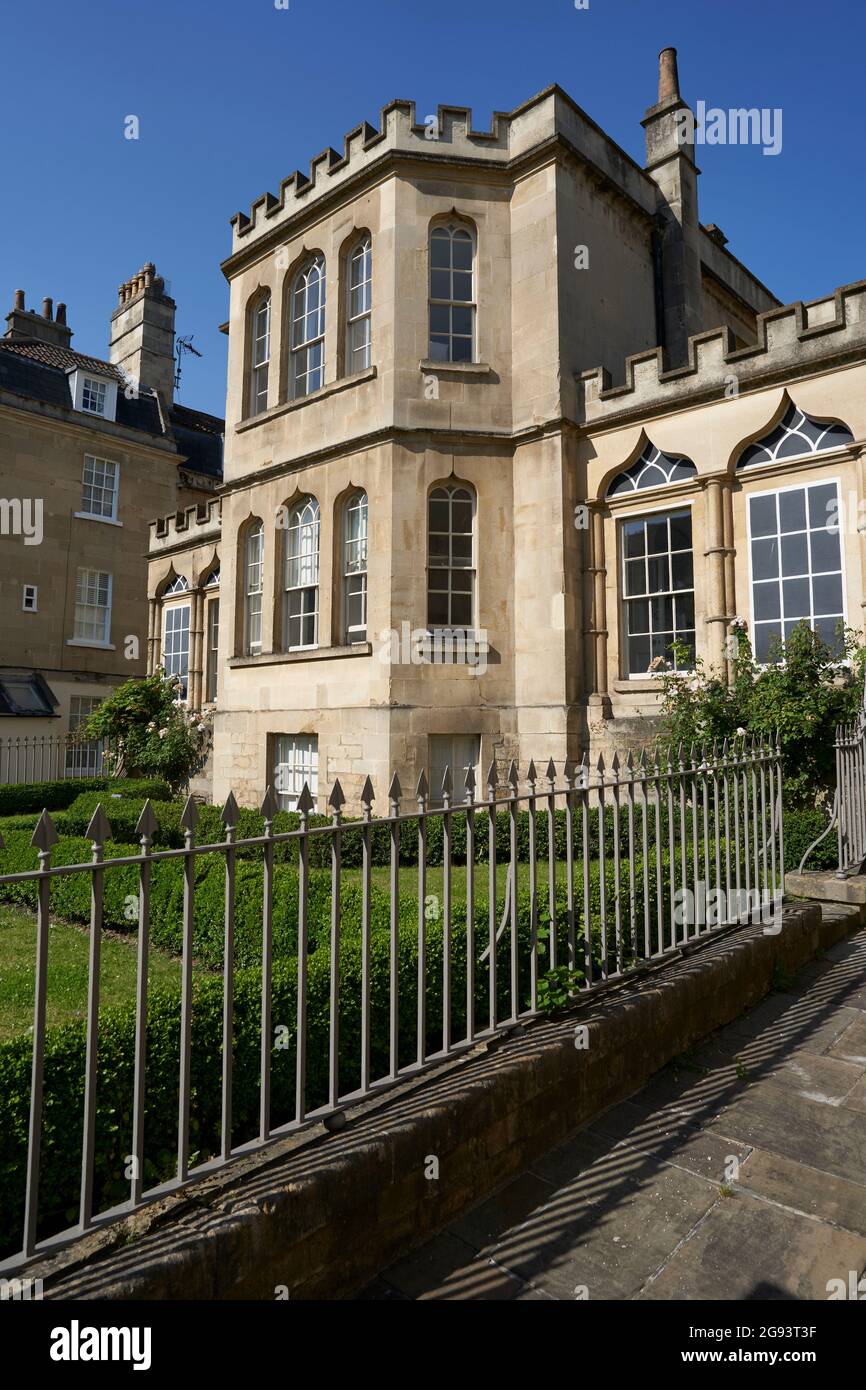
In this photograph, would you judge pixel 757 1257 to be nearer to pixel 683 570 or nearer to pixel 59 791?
pixel 683 570

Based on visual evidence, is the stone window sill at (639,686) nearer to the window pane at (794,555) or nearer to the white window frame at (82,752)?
the window pane at (794,555)

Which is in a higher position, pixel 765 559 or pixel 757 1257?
pixel 765 559

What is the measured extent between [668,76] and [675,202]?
2.56 meters

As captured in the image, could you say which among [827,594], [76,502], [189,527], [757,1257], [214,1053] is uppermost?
[76,502]

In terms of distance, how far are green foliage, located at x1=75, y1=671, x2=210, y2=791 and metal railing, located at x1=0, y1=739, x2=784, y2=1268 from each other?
10738 millimetres

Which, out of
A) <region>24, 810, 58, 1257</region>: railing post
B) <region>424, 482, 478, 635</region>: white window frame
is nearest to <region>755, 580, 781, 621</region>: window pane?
<region>424, 482, 478, 635</region>: white window frame

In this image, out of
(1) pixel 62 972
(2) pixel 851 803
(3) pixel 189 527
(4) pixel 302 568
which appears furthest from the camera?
(3) pixel 189 527

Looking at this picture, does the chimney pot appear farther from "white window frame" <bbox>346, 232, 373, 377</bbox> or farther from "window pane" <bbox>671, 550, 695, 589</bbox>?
"window pane" <bbox>671, 550, 695, 589</bbox>

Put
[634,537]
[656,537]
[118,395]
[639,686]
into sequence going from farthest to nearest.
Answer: [118,395] < [634,537] < [656,537] < [639,686]

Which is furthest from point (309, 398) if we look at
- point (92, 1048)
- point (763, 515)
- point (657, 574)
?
point (92, 1048)

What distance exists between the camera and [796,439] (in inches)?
409

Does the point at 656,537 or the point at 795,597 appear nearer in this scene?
the point at 795,597

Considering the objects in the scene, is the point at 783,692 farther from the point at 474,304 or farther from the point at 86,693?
the point at 86,693

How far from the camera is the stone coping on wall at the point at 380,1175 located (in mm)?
2295
